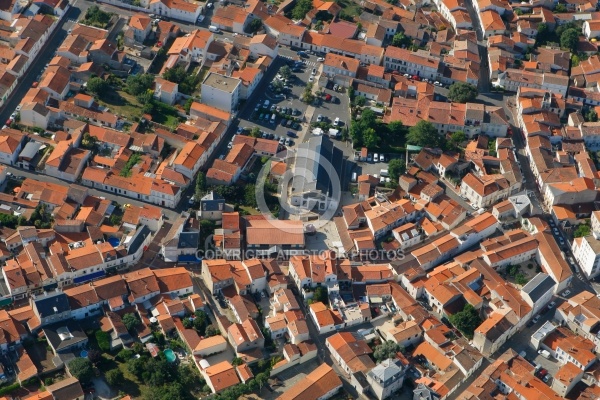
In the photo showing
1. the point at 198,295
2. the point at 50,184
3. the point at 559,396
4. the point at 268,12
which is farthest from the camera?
the point at 268,12

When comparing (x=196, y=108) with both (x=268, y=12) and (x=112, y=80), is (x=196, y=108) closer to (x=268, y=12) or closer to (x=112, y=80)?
(x=112, y=80)

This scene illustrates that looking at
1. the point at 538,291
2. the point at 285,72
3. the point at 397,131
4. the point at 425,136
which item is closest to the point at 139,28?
the point at 285,72

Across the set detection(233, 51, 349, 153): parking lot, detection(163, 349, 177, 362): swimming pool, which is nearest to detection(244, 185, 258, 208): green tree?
detection(233, 51, 349, 153): parking lot

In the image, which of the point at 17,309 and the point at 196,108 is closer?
the point at 17,309

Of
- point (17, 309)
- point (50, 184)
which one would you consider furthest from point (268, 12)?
point (17, 309)

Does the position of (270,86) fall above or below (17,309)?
above

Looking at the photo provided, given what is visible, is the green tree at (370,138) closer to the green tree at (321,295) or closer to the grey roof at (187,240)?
the green tree at (321,295)

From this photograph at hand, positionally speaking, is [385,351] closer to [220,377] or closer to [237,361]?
[237,361]
